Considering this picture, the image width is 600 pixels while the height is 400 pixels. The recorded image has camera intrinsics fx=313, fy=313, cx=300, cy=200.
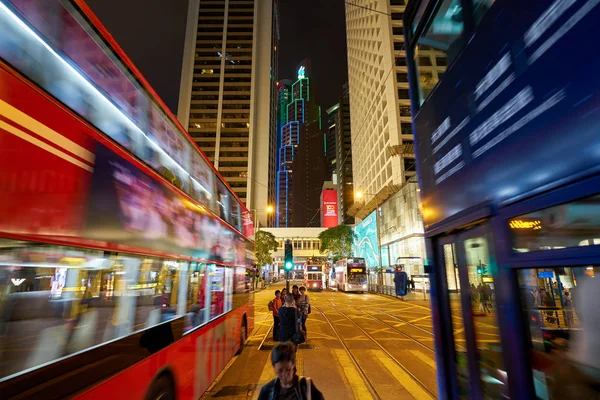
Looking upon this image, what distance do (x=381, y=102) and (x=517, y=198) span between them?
41937 millimetres

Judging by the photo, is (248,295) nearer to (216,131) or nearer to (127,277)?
(127,277)

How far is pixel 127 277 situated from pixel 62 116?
1443 millimetres

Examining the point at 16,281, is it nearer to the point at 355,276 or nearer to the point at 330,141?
the point at 355,276

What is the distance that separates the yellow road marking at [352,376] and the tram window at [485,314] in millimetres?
2953

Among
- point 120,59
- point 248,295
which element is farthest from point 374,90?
point 120,59

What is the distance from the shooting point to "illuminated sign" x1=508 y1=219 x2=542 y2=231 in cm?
198

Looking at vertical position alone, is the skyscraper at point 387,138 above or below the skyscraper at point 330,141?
below

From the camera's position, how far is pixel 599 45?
1.54 meters

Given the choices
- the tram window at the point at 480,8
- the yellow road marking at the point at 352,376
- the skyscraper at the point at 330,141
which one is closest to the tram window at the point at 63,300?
the tram window at the point at 480,8

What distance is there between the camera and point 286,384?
2.07 metres

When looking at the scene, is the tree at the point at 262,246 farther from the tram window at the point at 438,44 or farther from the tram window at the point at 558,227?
the tram window at the point at 558,227

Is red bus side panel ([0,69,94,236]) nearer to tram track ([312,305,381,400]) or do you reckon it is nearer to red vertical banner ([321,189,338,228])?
tram track ([312,305,381,400])

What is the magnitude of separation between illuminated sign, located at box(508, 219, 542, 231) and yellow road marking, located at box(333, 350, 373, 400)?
4069 mm

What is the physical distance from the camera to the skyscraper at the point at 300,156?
486ft
